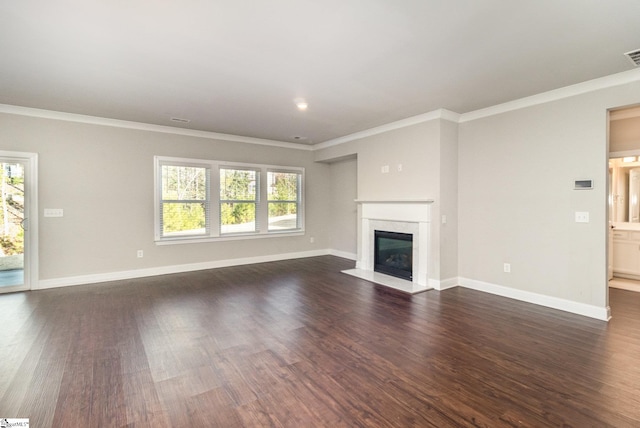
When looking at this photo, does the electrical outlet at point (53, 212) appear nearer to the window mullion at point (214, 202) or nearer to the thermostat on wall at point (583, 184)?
the window mullion at point (214, 202)

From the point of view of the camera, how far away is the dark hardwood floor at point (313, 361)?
6.24 ft

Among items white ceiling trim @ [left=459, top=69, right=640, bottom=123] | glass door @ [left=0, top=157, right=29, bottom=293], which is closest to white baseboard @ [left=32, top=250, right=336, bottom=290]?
glass door @ [left=0, top=157, right=29, bottom=293]

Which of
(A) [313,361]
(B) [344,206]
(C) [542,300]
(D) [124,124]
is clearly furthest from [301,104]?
(C) [542,300]

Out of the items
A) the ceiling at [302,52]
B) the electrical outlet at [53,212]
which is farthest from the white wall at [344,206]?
the electrical outlet at [53,212]

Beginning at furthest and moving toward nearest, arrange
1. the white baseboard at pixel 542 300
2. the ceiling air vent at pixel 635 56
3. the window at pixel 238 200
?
the window at pixel 238 200, the white baseboard at pixel 542 300, the ceiling air vent at pixel 635 56

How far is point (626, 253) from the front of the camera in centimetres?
500

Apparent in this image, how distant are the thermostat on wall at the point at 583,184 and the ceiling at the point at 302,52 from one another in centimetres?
120

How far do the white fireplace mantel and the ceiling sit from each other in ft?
5.43

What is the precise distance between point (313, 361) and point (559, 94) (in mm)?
4329

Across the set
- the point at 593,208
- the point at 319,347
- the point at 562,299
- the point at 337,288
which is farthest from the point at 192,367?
the point at 593,208

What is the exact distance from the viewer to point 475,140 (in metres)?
4.70

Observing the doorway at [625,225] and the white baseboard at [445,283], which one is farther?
the doorway at [625,225]

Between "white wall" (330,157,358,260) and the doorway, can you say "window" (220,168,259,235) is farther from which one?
the doorway

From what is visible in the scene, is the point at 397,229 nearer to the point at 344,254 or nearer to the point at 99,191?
the point at 344,254
